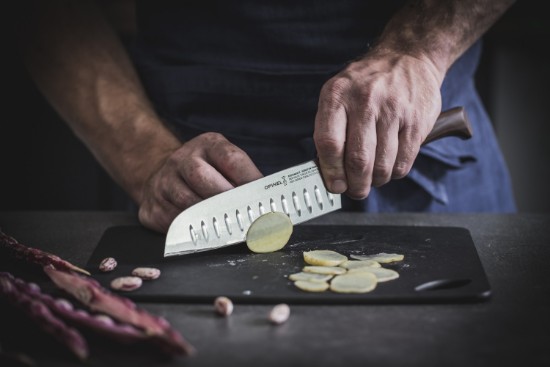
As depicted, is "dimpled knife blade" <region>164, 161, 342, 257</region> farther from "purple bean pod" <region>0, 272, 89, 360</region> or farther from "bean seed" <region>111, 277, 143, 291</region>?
"purple bean pod" <region>0, 272, 89, 360</region>

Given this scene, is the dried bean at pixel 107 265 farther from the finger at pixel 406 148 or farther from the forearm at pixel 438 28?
the forearm at pixel 438 28

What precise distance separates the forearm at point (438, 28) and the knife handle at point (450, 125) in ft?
0.29

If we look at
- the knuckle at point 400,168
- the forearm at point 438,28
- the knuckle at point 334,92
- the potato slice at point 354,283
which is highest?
the forearm at point 438,28

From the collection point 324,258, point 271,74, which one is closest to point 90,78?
point 271,74

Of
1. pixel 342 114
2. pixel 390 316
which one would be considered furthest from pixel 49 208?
pixel 390 316

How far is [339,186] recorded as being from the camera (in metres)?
1.28

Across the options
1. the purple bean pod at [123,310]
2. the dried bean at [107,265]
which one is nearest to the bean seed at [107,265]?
the dried bean at [107,265]

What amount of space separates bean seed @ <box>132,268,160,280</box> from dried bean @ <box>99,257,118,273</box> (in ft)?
0.24

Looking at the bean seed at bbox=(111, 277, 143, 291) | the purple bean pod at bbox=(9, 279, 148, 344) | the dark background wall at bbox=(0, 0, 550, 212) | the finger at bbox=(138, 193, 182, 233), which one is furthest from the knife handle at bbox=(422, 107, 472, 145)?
the dark background wall at bbox=(0, 0, 550, 212)

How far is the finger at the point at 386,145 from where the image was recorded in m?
1.23

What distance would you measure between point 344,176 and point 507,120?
1.65 meters

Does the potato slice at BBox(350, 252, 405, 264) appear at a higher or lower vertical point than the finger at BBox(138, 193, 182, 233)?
lower

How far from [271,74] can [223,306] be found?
0.77 metres

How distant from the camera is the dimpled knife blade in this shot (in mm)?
1223
